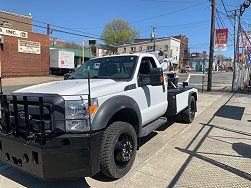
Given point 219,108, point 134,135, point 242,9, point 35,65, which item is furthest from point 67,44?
point 134,135

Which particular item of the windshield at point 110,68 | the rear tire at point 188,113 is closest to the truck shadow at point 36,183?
the windshield at point 110,68

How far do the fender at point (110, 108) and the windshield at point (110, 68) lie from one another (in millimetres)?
643

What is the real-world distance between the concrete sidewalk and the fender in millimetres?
1013

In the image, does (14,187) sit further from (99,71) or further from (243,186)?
(243,186)

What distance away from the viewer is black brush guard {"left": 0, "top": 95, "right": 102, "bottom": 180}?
10.4 ft

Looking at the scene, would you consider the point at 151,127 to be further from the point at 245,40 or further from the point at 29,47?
the point at 29,47

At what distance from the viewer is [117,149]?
3.98m

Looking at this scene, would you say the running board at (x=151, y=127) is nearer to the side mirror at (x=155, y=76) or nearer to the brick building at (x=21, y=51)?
the side mirror at (x=155, y=76)

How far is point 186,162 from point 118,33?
228 ft

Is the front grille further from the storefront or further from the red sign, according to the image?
the storefront

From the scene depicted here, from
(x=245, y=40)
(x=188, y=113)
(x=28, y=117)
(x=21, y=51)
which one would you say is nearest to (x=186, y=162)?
(x=28, y=117)

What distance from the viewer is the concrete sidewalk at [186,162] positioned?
396 cm

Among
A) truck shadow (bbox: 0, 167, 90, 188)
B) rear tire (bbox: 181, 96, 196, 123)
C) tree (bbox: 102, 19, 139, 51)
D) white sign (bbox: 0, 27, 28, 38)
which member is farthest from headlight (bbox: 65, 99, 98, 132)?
tree (bbox: 102, 19, 139, 51)

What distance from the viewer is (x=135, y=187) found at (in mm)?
3781
